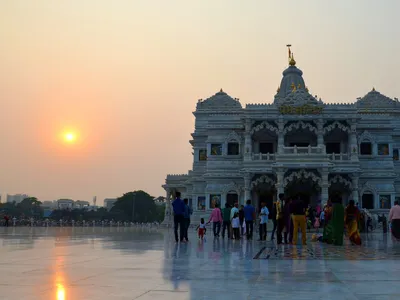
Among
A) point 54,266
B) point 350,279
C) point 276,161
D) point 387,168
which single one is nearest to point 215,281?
point 350,279

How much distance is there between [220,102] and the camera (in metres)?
53.4

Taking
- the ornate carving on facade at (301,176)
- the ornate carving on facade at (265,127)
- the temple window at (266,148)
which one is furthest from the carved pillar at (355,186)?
the temple window at (266,148)

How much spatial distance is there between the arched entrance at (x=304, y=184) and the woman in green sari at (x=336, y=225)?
21892 mm

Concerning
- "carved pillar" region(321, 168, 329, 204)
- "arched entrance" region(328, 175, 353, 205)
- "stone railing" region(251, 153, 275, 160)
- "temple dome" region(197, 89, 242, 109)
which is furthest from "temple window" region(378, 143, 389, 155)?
"temple dome" region(197, 89, 242, 109)

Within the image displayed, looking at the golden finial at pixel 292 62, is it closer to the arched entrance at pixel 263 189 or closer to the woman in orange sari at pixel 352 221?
the arched entrance at pixel 263 189

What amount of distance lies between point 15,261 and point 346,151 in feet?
133

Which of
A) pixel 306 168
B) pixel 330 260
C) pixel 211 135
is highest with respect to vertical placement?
pixel 211 135

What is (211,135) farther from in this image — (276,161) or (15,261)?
(15,261)

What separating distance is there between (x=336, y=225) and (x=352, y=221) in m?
1.00

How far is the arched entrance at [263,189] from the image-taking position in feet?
143

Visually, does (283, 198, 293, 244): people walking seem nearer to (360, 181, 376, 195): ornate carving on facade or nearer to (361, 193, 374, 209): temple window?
(360, 181, 376, 195): ornate carving on facade

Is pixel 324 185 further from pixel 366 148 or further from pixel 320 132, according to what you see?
pixel 366 148

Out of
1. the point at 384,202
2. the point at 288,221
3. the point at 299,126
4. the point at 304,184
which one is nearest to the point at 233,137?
the point at 299,126

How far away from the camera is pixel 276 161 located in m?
41.4
